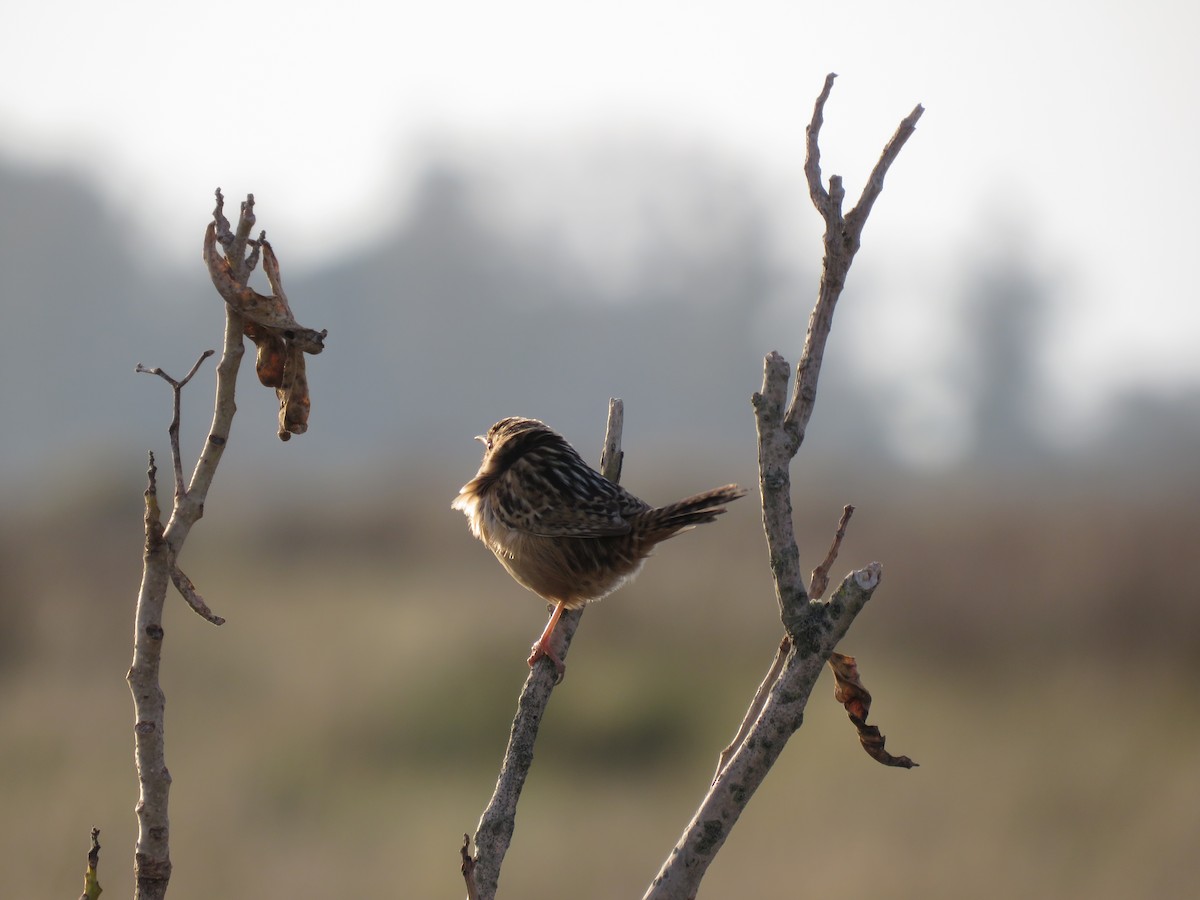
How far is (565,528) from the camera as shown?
15.4ft

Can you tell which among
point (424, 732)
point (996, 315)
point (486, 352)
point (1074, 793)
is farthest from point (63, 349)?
point (1074, 793)

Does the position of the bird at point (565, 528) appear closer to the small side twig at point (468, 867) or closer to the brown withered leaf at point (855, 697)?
the brown withered leaf at point (855, 697)

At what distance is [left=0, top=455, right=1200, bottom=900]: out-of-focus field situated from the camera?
11.7m

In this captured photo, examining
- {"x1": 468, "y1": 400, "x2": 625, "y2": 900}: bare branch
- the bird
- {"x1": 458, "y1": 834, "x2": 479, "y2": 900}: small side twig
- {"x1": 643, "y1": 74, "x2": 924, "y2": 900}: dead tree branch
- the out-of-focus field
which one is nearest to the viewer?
{"x1": 458, "y1": 834, "x2": 479, "y2": 900}: small side twig

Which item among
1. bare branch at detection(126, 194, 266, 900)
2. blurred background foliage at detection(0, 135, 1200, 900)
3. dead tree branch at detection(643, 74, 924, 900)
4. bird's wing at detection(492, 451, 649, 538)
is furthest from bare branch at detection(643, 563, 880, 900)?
blurred background foliage at detection(0, 135, 1200, 900)

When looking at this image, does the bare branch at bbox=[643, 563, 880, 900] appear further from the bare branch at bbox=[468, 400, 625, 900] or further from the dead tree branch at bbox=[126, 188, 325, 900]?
the dead tree branch at bbox=[126, 188, 325, 900]

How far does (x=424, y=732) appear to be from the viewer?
15578 mm

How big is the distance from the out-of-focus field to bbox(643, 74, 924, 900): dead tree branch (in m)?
10.3

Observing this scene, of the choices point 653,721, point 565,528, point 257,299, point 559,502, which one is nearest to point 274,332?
point 257,299

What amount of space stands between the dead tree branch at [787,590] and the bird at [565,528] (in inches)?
106

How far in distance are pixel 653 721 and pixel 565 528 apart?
38.0 ft

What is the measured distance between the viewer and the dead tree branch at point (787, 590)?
1.53 metres

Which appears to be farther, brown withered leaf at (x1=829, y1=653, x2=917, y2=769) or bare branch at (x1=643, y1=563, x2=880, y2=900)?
brown withered leaf at (x1=829, y1=653, x2=917, y2=769)

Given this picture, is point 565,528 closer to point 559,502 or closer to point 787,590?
point 559,502
